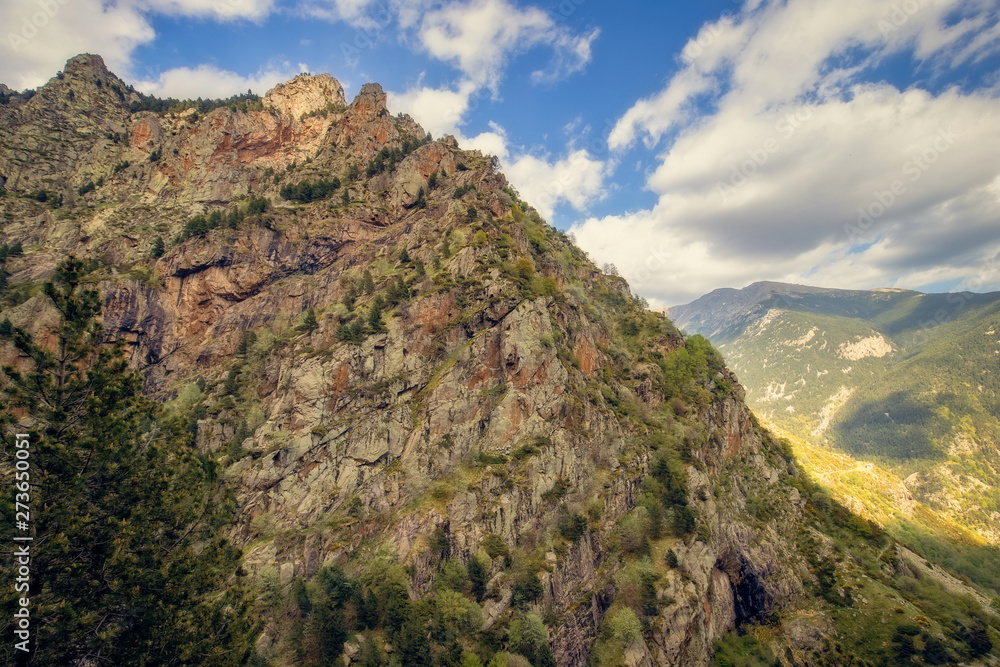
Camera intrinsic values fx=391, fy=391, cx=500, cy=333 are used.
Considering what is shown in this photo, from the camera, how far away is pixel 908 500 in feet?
479

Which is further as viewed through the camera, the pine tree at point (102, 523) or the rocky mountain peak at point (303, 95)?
the rocky mountain peak at point (303, 95)

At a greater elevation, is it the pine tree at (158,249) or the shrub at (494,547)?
the pine tree at (158,249)

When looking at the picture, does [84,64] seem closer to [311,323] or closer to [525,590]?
[311,323]

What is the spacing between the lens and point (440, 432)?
4506 cm

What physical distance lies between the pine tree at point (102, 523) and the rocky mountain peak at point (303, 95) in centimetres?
8928

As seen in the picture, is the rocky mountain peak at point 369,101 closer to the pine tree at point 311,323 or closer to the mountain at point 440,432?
the mountain at point 440,432

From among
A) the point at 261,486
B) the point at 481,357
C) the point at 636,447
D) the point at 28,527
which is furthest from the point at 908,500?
the point at 28,527

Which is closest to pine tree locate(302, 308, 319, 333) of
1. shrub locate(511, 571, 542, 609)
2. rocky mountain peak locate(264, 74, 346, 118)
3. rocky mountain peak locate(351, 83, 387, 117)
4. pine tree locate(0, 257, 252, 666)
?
pine tree locate(0, 257, 252, 666)

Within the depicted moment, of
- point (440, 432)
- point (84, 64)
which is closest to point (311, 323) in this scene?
point (440, 432)

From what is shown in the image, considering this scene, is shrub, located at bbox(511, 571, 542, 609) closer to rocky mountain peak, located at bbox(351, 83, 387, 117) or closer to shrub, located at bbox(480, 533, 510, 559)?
shrub, located at bbox(480, 533, 510, 559)

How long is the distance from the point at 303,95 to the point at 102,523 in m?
99.7

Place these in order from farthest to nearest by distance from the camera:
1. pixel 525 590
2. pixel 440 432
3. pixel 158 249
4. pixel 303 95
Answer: pixel 303 95, pixel 158 249, pixel 440 432, pixel 525 590

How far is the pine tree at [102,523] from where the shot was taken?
14.7 m

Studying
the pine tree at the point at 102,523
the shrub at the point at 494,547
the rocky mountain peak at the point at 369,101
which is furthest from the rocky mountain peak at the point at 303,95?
the shrub at the point at 494,547
